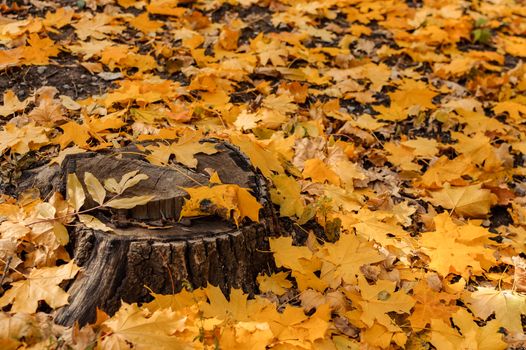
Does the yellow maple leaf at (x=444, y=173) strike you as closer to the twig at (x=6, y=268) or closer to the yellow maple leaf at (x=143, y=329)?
the yellow maple leaf at (x=143, y=329)

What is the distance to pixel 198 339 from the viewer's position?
66.9 inches

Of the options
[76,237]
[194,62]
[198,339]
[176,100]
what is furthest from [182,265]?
[194,62]

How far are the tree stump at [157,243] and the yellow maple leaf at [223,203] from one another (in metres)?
0.04

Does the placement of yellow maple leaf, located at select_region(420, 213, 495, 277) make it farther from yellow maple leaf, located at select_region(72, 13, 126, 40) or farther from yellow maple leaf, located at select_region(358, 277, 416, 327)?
yellow maple leaf, located at select_region(72, 13, 126, 40)

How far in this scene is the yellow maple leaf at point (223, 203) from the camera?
6.13ft

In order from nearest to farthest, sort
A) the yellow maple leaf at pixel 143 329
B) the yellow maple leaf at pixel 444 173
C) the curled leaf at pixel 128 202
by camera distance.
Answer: the yellow maple leaf at pixel 143 329 < the curled leaf at pixel 128 202 < the yellow maple leaf at pixel 444 173

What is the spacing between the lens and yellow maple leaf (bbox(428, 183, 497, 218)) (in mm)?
2793

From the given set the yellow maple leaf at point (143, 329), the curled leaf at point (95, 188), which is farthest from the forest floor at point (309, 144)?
the curled leaf at point (95, 188)

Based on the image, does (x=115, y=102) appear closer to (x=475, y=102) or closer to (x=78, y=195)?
(x=78, y=195)

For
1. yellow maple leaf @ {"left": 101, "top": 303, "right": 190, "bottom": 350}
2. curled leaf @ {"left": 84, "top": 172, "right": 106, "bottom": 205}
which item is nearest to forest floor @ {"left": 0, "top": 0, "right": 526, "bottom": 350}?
yellow maple leaf @ {"left": 101, "top": 303, "right": 190, "bottom": 350}

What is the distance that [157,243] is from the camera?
1.78 meters

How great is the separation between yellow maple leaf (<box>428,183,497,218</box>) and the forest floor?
0.04 feet

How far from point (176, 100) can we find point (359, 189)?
1.24 meters

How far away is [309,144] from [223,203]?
1184 mm
